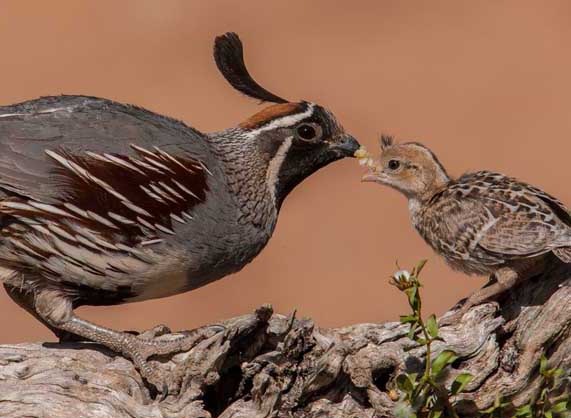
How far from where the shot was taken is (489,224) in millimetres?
5371

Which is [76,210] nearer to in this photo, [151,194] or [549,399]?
[151,194]

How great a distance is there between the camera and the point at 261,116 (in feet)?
19.2

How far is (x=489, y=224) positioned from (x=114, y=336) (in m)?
1.55

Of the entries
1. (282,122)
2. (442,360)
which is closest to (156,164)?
(282,122)

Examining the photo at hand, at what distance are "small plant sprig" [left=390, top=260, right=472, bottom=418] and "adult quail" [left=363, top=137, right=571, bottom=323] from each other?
48 cm

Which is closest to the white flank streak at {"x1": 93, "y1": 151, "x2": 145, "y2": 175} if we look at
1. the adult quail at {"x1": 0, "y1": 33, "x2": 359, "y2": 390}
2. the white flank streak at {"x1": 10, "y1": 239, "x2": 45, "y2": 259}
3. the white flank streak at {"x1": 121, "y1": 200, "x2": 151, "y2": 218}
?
the adult quail at {"x1": 0, "y1": 33, "x2": 359, "y2": 390}

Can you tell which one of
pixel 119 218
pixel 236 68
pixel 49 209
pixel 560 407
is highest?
pixel 236 68

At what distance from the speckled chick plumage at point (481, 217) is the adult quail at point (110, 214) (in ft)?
2.44

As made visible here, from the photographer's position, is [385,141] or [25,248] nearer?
[25,248]

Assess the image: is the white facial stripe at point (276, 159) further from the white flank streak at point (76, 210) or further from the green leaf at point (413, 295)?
the green leaf at point (413, 295)

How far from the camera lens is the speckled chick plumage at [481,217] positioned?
5.19 m

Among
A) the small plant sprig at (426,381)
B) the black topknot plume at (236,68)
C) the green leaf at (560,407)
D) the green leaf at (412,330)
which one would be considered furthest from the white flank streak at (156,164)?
the green leaf at (560,407)

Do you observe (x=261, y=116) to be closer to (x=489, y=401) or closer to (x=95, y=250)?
(x=95, y=250)

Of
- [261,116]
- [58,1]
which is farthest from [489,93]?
[261,116]
